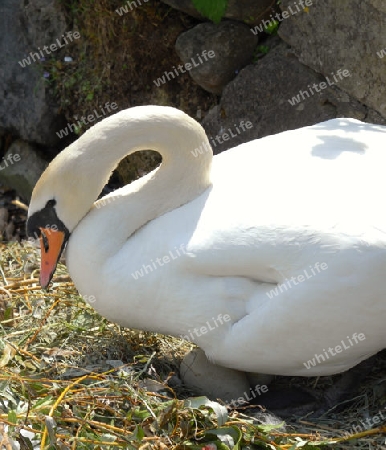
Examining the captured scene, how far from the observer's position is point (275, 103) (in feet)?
17.8

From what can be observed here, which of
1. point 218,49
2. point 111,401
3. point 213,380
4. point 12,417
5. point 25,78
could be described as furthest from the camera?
point 25,78

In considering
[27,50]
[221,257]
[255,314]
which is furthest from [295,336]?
[27,50]

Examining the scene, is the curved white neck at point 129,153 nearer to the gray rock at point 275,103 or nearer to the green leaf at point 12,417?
the green leaf at point 12,417

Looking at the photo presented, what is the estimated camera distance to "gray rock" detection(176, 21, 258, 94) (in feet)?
18.2

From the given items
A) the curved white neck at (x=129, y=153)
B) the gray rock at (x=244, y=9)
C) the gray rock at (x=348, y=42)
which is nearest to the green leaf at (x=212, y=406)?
the curved white neck at (x=129, y=153)

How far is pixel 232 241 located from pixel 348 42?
205cm

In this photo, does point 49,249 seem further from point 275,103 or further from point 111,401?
point 275,103

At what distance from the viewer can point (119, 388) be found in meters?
3.65

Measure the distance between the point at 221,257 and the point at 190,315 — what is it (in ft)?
0.96

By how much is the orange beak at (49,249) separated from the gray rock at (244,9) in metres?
2.30

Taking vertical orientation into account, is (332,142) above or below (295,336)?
above

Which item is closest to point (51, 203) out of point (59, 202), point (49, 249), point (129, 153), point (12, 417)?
point (59, 202)

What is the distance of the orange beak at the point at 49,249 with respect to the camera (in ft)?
12.5

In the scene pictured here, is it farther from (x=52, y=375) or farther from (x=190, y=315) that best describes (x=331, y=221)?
(x=52, y=375)
